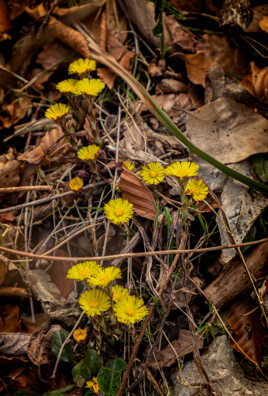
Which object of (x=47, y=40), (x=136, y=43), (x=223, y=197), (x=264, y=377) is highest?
(x=47, y=40)

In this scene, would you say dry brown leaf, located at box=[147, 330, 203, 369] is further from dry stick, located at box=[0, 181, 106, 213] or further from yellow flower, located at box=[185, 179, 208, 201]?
dry stick, located at box=[0, 181, 106, 213]

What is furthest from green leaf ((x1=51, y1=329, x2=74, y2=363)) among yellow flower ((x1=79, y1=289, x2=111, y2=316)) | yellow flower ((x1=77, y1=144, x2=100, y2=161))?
yellow flower ((x1=77, y1=144, x2=100, y2=161))

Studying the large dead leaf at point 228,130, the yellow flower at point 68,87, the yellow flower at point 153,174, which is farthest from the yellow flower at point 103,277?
the yellow flower at point 68,87

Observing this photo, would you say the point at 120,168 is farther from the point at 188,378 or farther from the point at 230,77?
the point at 188,378

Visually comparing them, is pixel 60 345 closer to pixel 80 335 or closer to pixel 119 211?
pixel 80 335

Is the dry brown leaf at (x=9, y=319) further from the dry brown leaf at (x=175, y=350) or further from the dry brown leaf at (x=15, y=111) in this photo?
the dry brown leaf at (x=15, y=111)

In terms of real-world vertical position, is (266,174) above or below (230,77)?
below

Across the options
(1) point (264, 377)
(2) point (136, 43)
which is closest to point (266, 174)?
(1) point (264, 377)

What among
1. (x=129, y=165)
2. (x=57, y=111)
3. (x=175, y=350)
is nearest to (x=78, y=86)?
(x=57, y=111)
